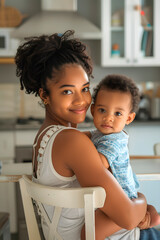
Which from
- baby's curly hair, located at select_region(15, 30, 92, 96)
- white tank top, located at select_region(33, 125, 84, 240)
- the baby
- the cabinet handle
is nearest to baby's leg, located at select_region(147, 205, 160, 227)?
the baby

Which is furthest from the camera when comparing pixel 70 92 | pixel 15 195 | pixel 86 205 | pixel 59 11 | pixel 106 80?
pixel 59 11

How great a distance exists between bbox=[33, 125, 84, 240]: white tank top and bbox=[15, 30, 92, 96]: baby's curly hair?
167mm

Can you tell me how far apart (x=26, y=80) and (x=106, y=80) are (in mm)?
308

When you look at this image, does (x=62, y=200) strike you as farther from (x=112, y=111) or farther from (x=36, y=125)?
(x=36, y=125)

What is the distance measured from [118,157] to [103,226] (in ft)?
0.75

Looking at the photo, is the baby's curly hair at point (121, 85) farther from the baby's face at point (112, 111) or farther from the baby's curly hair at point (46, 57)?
the baby's curly hair at point (46, 57)

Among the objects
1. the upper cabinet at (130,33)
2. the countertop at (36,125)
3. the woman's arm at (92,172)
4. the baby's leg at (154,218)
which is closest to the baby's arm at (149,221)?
the baby's leg at (154,218)

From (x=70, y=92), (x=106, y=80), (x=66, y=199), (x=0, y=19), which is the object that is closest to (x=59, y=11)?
(x=0, y=19)

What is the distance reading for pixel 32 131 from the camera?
10.9 ft

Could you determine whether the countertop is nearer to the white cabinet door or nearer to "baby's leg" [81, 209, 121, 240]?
the white cabinet door

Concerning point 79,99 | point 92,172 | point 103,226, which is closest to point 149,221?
point 103,226

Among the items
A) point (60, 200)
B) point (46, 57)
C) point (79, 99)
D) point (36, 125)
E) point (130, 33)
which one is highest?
point (130, 33)

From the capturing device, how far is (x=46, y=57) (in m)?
1.12

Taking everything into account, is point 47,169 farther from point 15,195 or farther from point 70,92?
point 15,195
